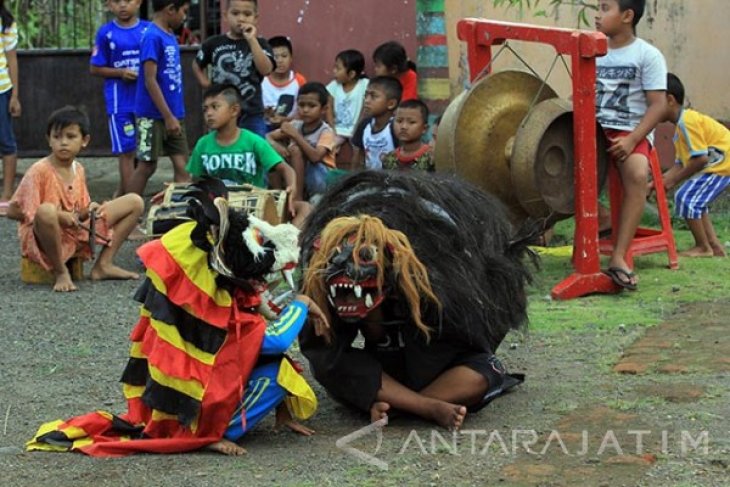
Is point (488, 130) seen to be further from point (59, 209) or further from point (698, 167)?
point (59, 209)

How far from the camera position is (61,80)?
1269 cm

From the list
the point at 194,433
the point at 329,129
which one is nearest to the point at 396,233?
the point at 194,433

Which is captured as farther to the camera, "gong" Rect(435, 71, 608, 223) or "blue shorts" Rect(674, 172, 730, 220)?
"blue shorts" Rect(674, 172, 730, 220)

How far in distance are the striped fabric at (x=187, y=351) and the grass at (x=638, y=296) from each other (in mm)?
1985

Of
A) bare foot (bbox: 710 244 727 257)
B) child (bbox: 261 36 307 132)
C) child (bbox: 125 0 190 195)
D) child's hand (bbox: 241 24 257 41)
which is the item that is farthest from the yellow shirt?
child (bbox: 125 0 190 195)

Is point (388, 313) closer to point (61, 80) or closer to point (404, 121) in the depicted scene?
point (404, 121)

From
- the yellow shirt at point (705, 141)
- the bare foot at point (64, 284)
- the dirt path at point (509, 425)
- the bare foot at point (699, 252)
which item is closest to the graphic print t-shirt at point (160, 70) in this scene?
the bare foot at point (64, 284)

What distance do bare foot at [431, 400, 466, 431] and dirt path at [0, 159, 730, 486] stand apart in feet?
0.14

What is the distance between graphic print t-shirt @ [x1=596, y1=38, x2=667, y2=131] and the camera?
7531 millimetres

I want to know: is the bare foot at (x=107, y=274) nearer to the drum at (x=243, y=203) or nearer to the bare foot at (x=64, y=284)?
the bare foot at (x=64, y=284)

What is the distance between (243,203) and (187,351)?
2802 mm

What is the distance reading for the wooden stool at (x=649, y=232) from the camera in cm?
785

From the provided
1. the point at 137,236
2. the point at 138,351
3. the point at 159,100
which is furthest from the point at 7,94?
the point at 138,351

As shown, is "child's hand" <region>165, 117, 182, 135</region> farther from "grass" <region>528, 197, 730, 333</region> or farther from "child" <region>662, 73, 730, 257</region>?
"child" <region>662, 73, 730, 257</region>
